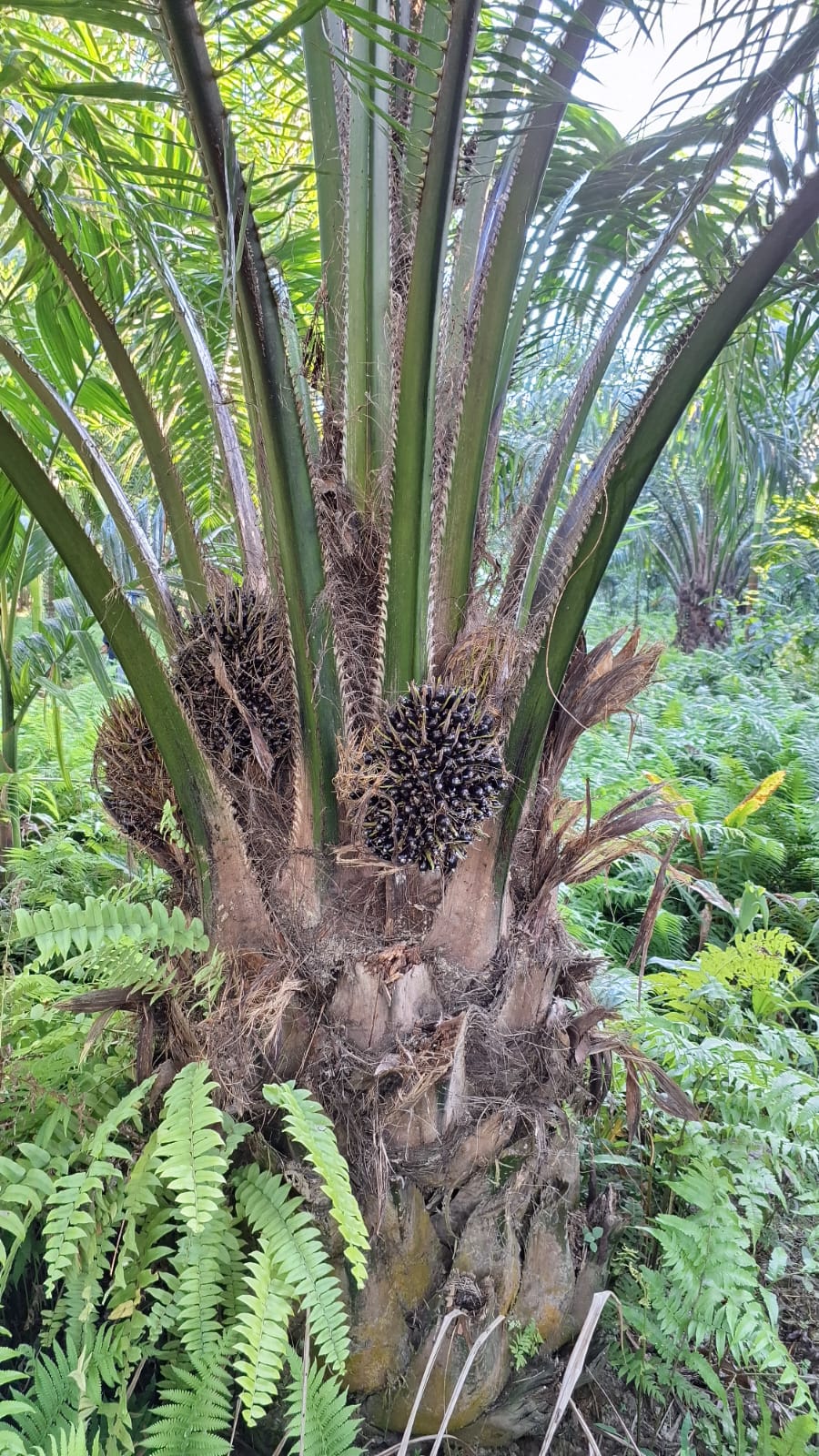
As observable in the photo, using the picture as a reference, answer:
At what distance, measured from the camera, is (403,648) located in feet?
4.54

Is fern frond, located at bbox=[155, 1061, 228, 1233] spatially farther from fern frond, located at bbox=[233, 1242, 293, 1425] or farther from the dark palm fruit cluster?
the dark palm fruit cluster

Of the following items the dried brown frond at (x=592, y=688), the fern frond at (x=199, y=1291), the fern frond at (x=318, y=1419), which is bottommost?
the fern frond at (x=318, y=1419)

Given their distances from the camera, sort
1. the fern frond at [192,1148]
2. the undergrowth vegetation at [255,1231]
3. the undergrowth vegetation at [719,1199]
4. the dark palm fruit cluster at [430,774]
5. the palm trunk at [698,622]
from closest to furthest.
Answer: the fern frond at [192,1148] → the undergrowth vegetation at [255,1231] → the dark palm fruit cluster at [430,774] → the undergrowth vegetation at [719,1199] → the palm trunk at [698,622]

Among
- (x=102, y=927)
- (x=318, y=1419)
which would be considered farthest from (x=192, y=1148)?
(x=318, y=1419)

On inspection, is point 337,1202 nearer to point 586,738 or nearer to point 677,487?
point 586,738

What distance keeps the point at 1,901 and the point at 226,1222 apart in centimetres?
122

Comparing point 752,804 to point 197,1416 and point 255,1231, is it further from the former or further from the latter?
point 197,1416

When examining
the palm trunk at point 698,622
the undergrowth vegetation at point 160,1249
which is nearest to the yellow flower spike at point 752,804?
the undergrowth vegetation at point 160,1249

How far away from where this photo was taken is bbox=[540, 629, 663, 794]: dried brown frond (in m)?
1.66

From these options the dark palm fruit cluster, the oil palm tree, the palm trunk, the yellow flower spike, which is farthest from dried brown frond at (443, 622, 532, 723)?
the palm trunk

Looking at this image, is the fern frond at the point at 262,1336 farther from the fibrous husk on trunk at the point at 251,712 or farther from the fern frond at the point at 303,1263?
the fibrous husk on trunk at the point at 251,712

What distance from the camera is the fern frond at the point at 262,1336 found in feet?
3.61

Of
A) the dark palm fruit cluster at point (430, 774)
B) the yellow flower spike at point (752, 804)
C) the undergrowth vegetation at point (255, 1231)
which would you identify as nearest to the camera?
the undergrowth vegetation at point (255, 1231)

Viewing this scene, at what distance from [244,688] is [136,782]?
384 millimetres
